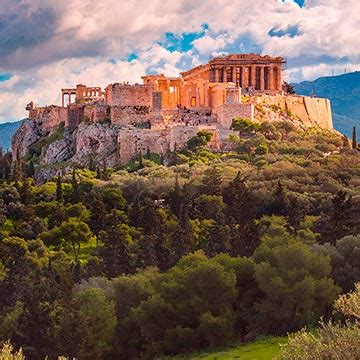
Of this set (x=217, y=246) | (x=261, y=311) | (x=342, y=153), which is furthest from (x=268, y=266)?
(x=342, y=153)

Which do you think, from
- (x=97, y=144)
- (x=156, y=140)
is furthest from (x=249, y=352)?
(x=97, y=144)

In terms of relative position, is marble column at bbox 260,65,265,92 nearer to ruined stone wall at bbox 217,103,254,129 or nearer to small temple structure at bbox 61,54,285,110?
small temple structure at bbox 61,54,285,110

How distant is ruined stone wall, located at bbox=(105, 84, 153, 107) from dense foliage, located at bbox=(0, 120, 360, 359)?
7827 millimetres

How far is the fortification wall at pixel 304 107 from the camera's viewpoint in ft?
354

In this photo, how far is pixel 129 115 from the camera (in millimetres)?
100500

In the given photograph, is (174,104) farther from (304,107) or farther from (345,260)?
(345,260)

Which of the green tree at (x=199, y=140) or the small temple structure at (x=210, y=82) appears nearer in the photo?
the green tree at (x=199, y=140)

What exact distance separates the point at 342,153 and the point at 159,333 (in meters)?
52.4

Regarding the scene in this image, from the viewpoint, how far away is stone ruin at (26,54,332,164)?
9650 centimetres

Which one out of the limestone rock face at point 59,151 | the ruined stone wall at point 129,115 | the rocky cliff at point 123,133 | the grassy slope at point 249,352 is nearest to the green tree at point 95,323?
the grassy slope at point 249,352

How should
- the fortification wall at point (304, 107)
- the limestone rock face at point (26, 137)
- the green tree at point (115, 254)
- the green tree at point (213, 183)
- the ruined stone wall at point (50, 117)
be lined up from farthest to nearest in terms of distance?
the limestone rock face at point (26, 137), the ruined stone wall at point (50, 117), the fortification wall at point (304, 107), the green tree at point (213, 183), the green tree at point (115, 254)

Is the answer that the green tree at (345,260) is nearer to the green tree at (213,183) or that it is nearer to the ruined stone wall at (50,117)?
the green tree at (213,183)

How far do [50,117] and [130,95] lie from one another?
15.9m

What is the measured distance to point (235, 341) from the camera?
145 feet
